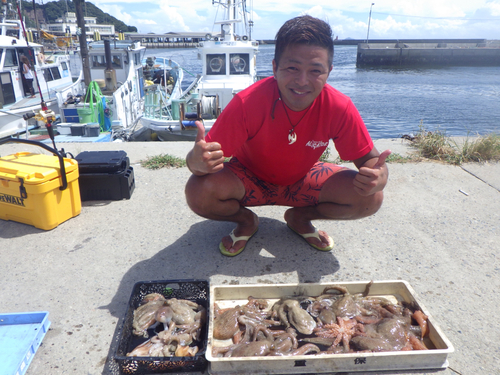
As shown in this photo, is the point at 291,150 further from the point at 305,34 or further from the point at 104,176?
the point at 104,176

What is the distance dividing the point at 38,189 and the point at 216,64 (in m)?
10.4

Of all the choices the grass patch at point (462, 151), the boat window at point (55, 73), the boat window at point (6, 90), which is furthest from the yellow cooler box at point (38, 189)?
the boat window at point (55, 73)

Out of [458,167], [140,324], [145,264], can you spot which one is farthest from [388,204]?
[140,324]

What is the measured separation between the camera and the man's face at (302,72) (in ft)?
6.85

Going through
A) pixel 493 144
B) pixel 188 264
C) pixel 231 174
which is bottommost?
pixel 188 264

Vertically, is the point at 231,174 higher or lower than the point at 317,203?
higher

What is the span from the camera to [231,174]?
2.51 meters

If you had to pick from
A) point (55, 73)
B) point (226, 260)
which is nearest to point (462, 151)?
point (226, 260)

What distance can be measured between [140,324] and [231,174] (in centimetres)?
114

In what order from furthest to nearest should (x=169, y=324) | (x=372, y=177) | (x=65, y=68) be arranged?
1. (x=65, y=68)
2. (x=372, y=177)
3. (x=169, y=324)

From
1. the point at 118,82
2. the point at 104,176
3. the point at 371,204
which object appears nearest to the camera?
the point at 371,204

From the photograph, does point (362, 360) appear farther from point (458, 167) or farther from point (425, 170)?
point (458, 167)

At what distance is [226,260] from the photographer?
2.66m

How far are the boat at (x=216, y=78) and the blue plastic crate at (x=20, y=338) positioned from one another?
9233 mm
